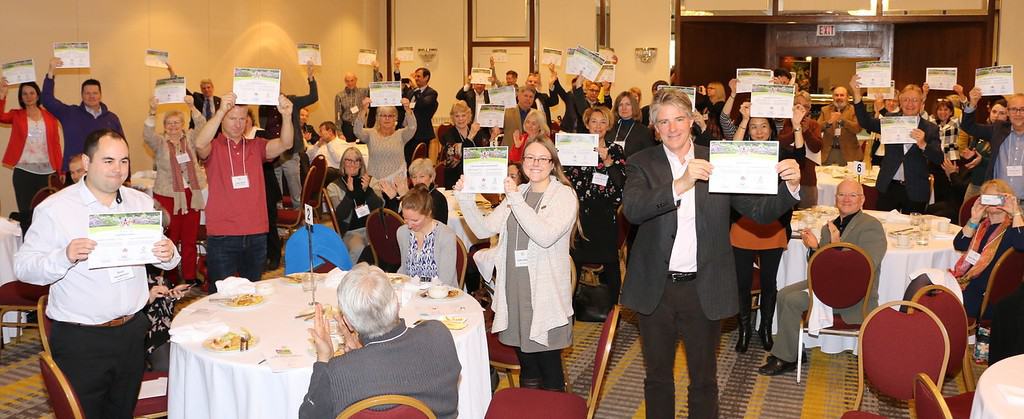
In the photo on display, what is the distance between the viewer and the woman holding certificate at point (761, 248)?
594 cm

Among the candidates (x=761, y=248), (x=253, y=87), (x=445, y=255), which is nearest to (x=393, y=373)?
(x=445, y=255)

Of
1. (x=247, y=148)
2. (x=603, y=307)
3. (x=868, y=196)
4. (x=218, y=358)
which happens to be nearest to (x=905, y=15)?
(x=868, y=196)

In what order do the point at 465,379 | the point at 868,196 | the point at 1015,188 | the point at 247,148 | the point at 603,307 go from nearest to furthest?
the point at 465,379 < the point at 247,148 < the point at 603,307 < the point at 1015,188 < the point at 868,196

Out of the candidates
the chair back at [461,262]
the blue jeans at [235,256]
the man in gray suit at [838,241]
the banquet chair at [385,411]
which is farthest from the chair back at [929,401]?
the blue jeans at [235,256]

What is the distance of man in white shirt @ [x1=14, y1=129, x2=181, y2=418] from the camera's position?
3.59m

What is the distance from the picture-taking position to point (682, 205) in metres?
3.73

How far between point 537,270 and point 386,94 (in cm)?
488

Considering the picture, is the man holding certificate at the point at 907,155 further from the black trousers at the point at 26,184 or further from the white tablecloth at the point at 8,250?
the black trousers at the point at 26,184

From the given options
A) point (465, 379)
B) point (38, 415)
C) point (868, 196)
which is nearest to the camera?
point (465, 379)

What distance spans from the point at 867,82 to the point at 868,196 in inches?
45.9

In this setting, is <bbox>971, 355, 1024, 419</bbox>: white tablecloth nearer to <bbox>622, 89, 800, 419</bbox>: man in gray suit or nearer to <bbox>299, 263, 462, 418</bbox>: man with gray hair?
<bbox>622, 89, 800, 419</bbox>: man in gray suit

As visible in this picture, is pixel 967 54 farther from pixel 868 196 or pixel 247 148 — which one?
pixel 247 148

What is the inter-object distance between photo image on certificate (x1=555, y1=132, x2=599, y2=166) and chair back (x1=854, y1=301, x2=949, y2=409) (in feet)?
8.48

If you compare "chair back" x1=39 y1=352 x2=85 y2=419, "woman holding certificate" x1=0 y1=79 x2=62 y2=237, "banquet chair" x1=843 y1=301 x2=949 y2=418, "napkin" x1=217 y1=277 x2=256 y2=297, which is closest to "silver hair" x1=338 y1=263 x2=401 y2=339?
"chair back" x1=39 y1=352 x2=85 y2=419
